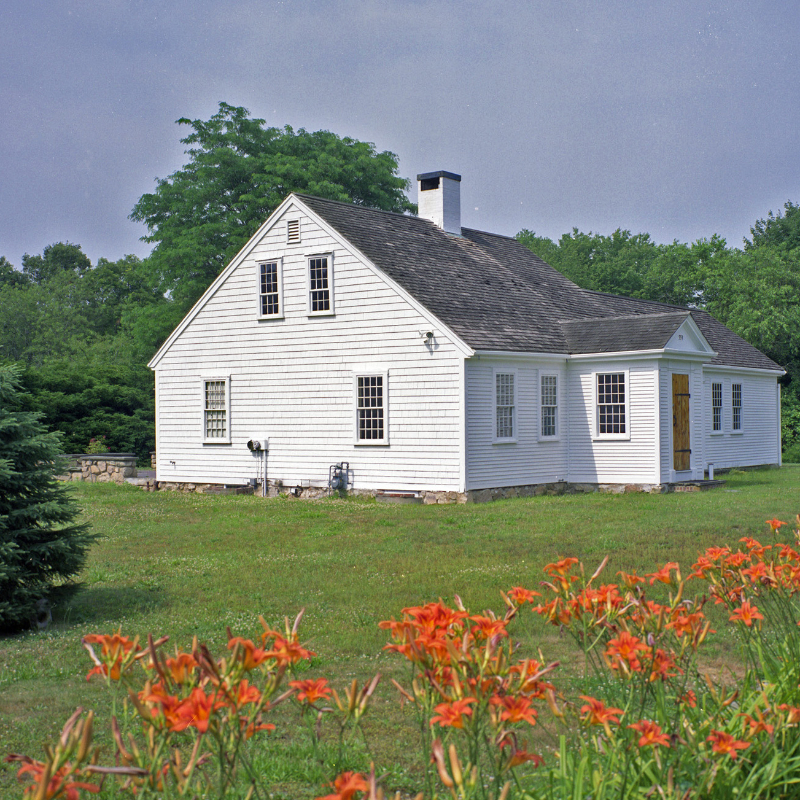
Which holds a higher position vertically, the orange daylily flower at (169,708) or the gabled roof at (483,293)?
the gabled roof at (483,293)

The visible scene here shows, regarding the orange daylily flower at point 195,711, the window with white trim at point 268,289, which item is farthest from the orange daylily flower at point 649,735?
the window with white trim at point 268,289

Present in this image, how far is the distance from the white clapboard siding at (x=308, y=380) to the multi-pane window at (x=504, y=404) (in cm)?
139

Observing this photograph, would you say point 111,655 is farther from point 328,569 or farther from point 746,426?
point 746,426

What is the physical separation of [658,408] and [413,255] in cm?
681

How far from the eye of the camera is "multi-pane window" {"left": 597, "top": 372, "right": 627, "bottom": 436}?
21609 millimetres

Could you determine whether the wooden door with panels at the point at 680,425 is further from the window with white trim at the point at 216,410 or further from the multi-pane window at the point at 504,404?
the window with white trim at the point at 216,410

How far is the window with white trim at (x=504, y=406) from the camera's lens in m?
20.3

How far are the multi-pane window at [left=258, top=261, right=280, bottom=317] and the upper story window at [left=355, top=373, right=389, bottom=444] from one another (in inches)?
131

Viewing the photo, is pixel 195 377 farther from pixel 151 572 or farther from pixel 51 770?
pixel 51 770

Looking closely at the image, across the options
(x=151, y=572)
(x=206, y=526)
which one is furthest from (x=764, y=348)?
(x=151, y=572)

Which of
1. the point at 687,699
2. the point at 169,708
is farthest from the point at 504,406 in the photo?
the point at 169,708

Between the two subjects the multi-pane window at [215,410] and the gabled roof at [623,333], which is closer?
the gabled roof at [623,333]

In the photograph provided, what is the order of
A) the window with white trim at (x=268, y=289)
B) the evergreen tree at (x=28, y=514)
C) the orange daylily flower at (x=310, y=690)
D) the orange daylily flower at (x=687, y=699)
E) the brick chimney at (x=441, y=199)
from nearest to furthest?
the orange daylily flower at (x=310, y=690)
the orange daylily flower at (x=687, y=699)
the evergreen tree at (x=28, y=514)
the window with white trim at (x=268, y=289)
the brick chimney at (x=441, y=199)

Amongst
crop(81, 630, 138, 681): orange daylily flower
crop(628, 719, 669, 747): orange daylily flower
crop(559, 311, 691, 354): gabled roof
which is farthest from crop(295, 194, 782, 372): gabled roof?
crop(81, 630, 138, 681): orange daylily flower
